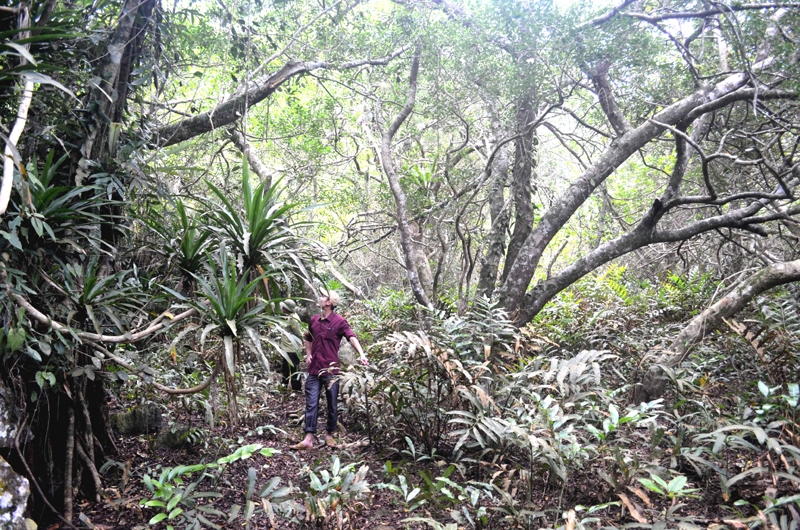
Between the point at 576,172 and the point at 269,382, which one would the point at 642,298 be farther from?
the point at 576,172

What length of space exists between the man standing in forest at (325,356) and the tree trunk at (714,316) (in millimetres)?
2556

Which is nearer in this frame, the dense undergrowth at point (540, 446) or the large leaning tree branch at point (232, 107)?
the dense undergrowth at point (540, 446)

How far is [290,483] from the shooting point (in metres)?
3.07

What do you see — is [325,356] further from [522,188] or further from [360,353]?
[522,188]

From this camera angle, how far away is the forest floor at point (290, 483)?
2.91m

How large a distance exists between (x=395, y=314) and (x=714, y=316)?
13.2ft

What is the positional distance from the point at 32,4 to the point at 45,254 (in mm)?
Answer: 1423

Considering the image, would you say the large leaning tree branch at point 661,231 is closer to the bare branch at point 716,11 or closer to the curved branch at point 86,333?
the bare branch at point 716,11

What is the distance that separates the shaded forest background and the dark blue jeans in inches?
10.8

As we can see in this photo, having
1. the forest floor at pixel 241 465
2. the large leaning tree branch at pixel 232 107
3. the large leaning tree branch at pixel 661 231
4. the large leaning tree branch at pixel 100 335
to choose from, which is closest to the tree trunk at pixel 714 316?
the large leaning tree branch at pixel 661 231

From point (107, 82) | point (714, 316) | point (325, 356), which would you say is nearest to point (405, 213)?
point (325, 356)

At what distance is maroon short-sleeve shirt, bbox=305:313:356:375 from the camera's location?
190 inches

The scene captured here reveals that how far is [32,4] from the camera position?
296 cm

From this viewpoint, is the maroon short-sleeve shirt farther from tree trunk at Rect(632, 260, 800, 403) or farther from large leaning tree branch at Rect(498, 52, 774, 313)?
tree trunk at Rect(632, 260, 800, 403)
